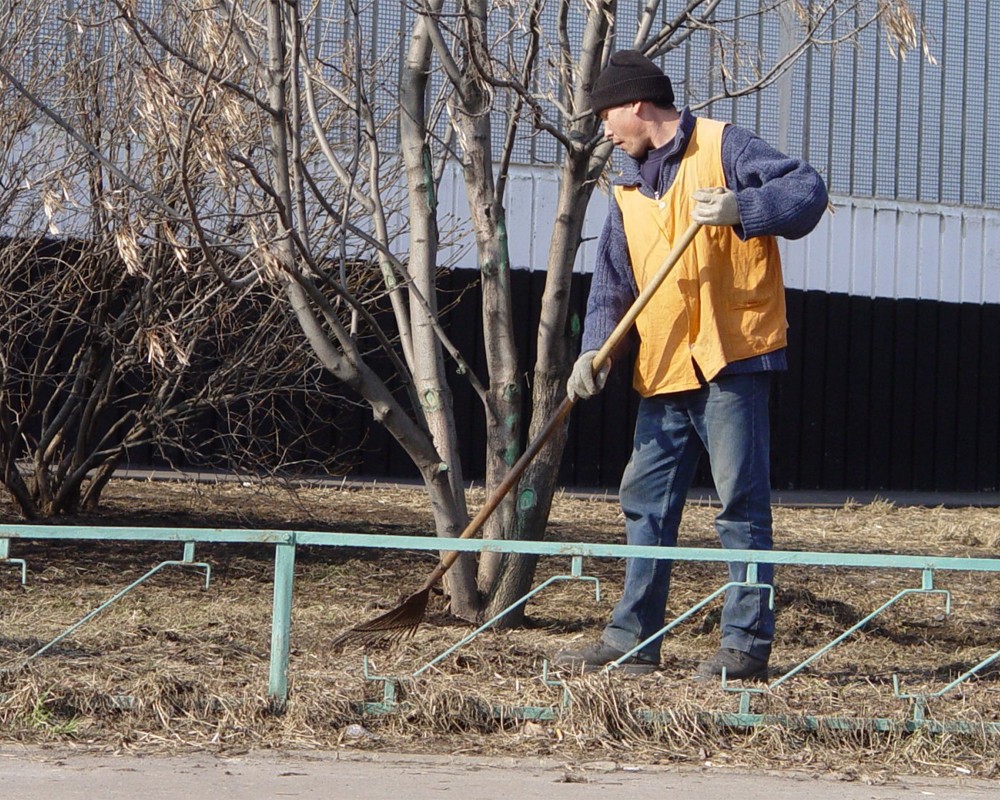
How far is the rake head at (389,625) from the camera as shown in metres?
4.29

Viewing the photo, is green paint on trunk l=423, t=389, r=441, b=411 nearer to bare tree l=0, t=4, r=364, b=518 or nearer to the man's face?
the man's face

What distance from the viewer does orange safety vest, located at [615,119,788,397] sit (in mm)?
3910

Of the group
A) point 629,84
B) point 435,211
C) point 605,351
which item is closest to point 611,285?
point 605,351

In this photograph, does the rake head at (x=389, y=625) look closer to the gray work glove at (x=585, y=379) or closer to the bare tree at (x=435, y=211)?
the bare tree at (x=435, y=211)

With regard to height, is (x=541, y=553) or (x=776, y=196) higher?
(x=776, y=196)

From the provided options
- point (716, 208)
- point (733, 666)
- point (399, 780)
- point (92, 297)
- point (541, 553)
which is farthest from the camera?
point (92, 297)

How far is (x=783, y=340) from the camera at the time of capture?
397 centimetres

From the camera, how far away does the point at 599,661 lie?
13.3 ft

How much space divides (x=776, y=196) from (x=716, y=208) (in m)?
0.17

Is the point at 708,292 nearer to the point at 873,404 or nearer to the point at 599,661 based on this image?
the point at 599,661

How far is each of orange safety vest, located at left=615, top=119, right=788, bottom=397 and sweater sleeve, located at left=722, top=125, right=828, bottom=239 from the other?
10 centimetres

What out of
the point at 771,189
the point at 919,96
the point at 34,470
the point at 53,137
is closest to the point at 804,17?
the point at 771,189

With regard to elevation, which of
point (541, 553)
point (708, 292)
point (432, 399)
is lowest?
point (541, 553)

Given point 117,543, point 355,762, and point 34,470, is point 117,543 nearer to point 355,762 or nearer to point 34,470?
point 34,470
